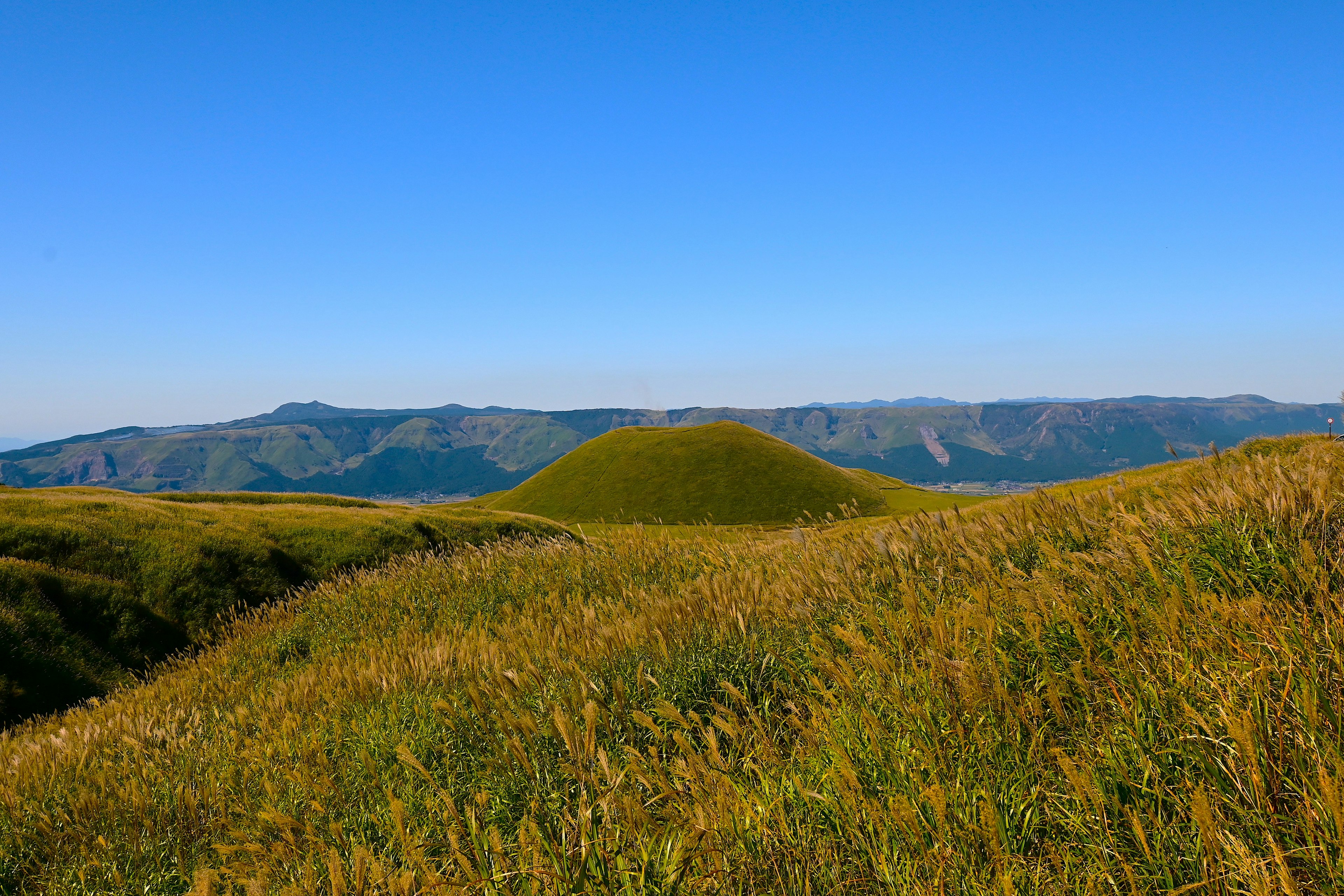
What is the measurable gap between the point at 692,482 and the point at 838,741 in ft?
305

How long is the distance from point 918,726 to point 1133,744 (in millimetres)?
807

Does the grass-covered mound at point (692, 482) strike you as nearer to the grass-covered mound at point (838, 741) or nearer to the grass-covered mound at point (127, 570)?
the grass-covered mound at point (127, 570)

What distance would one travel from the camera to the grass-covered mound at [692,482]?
3506 inches

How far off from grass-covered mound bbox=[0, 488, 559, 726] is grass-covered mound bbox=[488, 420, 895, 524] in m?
53.4

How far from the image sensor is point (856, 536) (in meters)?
→ 6.88

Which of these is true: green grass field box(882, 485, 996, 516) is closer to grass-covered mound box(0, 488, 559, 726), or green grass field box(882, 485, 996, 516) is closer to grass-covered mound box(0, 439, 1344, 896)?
grass-covered mound box(0, 488, 559, 726)

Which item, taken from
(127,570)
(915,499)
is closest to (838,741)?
(127,570)

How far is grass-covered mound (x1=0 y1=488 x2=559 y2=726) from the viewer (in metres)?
15.2

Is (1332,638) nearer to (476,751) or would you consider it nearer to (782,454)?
(476,751)

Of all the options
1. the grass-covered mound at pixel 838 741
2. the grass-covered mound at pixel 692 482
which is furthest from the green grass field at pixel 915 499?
the grass-covered mound at pixel 838 741

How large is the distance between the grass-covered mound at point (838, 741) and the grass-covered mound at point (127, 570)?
1141cm

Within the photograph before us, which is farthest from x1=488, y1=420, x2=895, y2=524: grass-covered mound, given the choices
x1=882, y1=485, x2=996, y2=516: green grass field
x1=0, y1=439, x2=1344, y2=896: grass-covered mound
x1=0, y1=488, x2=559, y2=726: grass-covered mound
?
x1=0, y1=439, x2=1344, y2=896: grass-covered mound

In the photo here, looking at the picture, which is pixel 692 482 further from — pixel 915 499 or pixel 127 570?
pixel 127 570

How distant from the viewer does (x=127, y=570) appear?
779 inches
